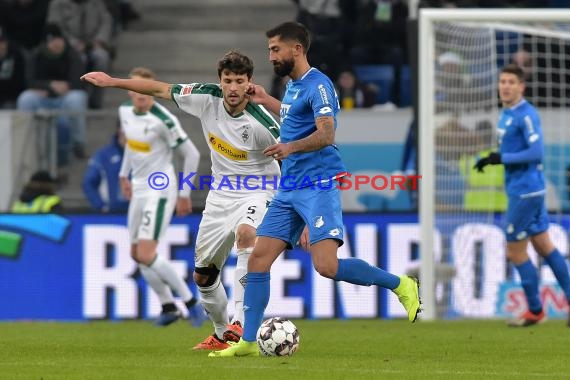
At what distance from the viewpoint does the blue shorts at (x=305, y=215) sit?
9.37 meters

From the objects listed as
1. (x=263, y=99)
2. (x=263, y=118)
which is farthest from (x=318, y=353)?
(x=263, y=99)

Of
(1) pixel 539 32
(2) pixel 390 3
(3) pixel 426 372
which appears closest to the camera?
(3) pixel 426 372

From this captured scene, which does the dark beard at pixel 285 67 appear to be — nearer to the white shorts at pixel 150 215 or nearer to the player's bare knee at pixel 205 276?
the player's bare knee at pixel 205 276

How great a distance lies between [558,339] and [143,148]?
4.80m

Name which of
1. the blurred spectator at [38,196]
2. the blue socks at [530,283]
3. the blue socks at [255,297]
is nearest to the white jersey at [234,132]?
the blue socks at [255,297]

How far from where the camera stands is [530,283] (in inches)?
538

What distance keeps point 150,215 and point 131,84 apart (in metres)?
4.36

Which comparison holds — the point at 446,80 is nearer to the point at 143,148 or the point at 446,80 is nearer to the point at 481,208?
the point at 481,208

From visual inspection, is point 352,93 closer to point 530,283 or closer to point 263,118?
point 530,283

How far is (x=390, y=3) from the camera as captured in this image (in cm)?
2002

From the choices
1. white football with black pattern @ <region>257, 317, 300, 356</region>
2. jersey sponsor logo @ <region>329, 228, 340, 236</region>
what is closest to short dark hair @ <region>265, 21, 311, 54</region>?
jersey sponsor logo @ <region>329, 228, 340, 236</region>

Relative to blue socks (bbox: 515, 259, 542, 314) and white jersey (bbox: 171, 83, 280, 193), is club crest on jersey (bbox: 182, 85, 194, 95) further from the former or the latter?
blue socks (bbox: 515, 259, 542, 314)

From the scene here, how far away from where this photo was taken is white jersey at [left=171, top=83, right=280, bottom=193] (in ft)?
34.3

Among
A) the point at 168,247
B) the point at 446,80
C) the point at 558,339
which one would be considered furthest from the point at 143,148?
the point at 558,339
